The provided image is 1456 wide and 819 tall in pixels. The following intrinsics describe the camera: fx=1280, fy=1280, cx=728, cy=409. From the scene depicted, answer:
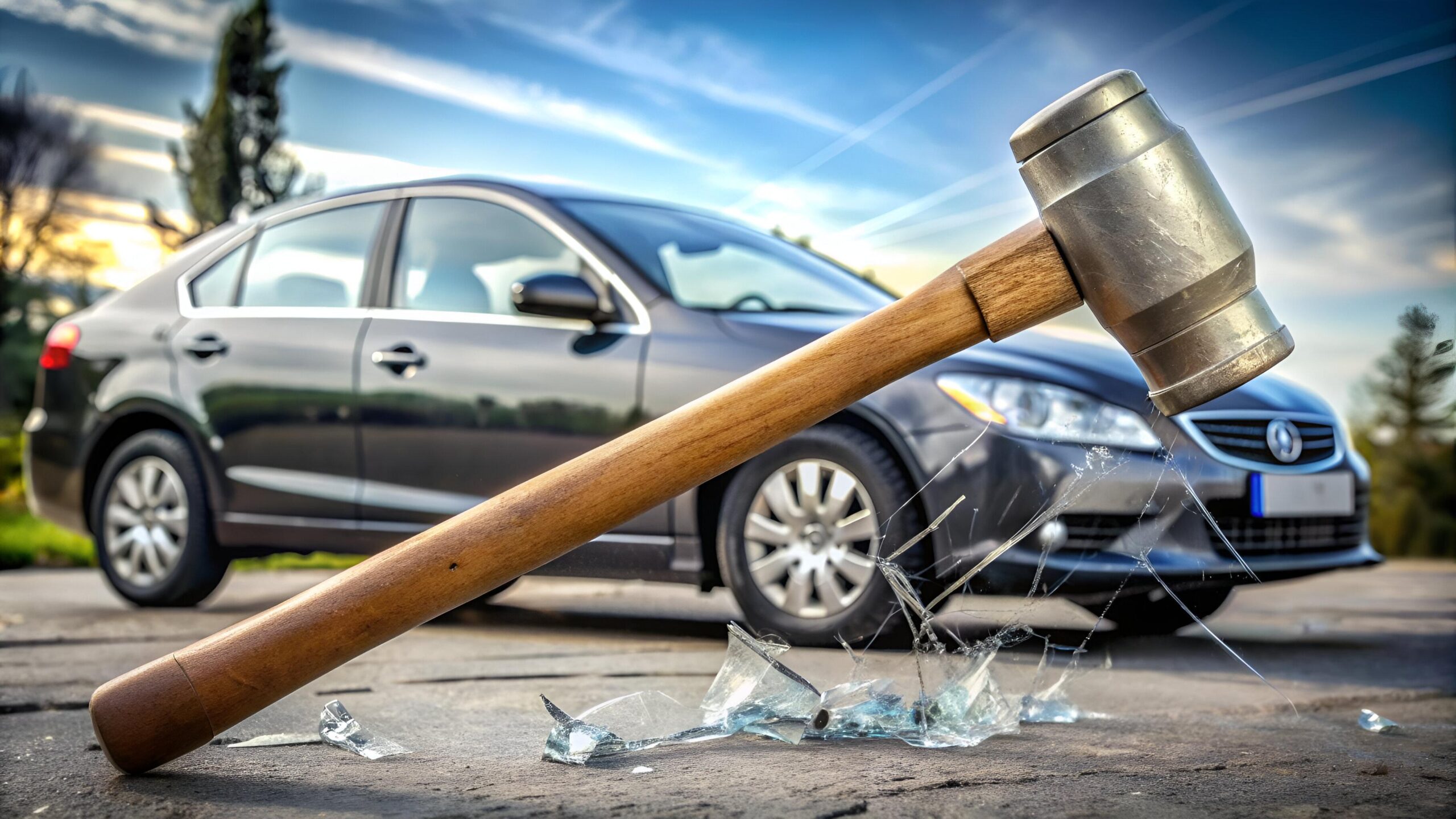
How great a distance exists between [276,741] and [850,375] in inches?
47.6

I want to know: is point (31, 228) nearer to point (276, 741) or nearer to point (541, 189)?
point (541, 189)

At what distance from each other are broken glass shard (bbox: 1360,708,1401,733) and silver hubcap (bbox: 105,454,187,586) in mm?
3744

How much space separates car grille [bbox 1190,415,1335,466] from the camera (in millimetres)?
3439

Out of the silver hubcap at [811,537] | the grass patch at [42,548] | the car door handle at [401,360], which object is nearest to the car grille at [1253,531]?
the silver hubcap at [811,537]

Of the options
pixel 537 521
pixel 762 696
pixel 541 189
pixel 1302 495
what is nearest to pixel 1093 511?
pixel 1302 495

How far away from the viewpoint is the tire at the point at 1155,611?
3.60m

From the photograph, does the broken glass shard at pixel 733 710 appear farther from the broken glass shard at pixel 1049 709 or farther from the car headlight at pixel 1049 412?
the car headlight at pixel 1049 412

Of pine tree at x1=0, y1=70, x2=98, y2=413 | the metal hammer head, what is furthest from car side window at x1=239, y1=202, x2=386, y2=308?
pine tree at x1=0, y1=70, x2=98, y2=413

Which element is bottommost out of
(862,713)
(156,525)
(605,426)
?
(862,713)

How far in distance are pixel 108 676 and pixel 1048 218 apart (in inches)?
94.9

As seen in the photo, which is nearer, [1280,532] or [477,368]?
[1280,532]

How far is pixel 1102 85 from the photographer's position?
73.5 inches

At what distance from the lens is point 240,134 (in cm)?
2131

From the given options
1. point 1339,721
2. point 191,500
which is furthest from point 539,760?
point 191,500
